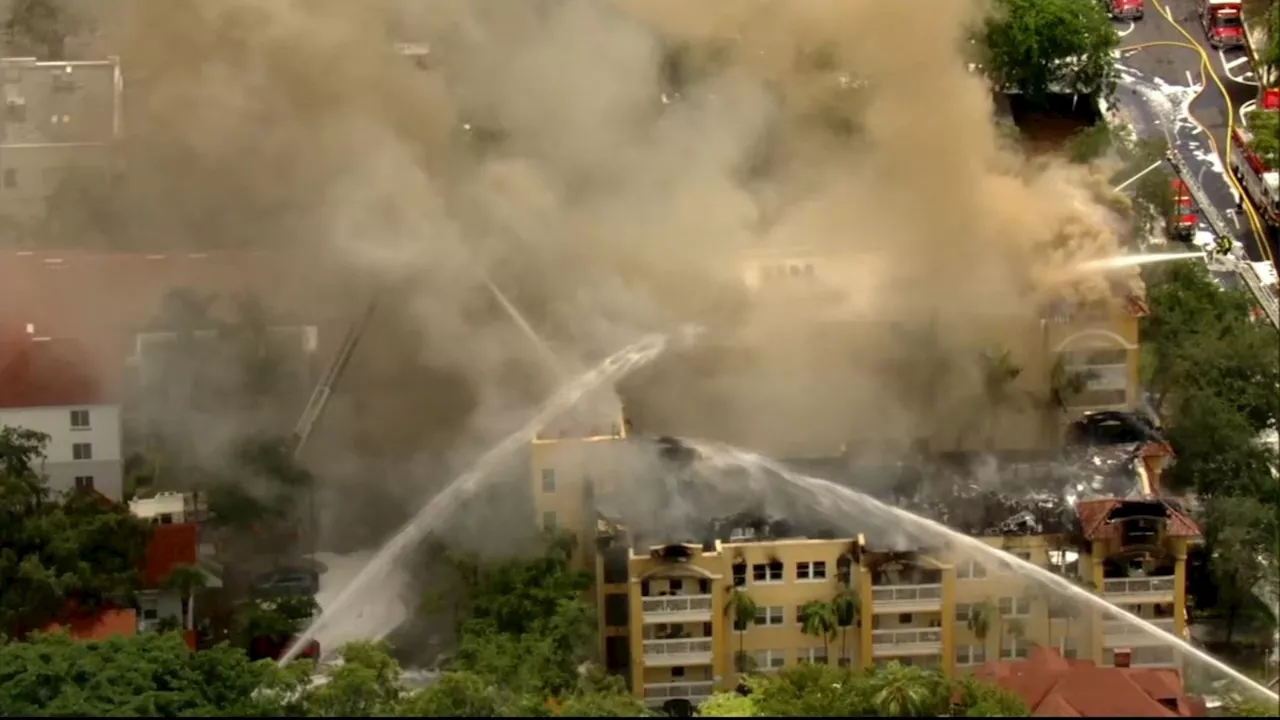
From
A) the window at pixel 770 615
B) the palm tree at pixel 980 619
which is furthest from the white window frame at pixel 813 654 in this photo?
the palm tree at pixel 980 619

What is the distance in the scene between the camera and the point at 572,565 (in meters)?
30.9

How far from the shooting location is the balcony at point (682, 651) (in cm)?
2994

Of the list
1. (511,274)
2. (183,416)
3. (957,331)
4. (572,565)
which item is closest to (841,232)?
(957,331)

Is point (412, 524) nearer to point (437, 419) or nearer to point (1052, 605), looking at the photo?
point (437, 419)

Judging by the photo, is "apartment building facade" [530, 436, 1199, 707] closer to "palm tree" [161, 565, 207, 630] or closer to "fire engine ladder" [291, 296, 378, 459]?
"palm tree" [161, 565, 207, 630]

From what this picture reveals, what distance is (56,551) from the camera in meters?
30.5

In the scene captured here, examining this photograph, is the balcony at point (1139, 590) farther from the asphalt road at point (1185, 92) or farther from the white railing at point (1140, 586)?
the asphalt road at point (1185, 92)

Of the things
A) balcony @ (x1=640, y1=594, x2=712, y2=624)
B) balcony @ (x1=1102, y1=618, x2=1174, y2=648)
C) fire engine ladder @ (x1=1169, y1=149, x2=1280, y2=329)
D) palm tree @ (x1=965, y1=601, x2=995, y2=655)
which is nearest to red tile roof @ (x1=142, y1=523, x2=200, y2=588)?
balcony @ (x1=640, y1=594, x2=712, y2=624)

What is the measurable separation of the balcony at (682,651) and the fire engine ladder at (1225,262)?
12.3 m

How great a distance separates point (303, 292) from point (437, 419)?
3116 millimetres

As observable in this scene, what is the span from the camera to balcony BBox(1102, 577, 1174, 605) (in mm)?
29891

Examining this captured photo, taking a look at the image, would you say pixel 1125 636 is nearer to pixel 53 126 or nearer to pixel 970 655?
pixel 970 655

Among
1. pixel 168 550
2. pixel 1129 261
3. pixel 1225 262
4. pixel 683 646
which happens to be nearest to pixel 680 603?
pixel 683 646

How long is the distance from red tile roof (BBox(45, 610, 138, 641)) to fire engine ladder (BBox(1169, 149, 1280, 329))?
58.4ft
